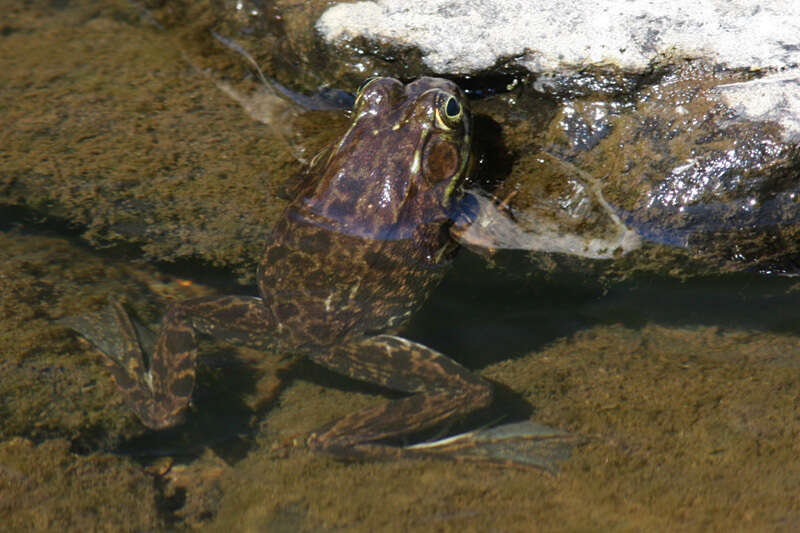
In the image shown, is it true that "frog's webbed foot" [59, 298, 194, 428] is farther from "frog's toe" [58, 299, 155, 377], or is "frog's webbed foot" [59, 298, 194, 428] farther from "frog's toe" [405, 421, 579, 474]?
"frog's toe" [405, 421, 579, 474]

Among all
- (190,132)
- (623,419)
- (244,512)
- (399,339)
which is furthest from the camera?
(190,132)

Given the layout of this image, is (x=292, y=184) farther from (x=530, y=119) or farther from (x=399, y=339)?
(x=530, y=119)

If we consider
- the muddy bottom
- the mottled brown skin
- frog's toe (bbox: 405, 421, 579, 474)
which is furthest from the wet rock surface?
frog's toe (bbox: 405, 421, 579, 474)

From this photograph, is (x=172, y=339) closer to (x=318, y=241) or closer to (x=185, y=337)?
(x=185, y=337)

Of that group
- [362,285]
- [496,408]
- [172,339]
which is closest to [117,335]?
[172,339]

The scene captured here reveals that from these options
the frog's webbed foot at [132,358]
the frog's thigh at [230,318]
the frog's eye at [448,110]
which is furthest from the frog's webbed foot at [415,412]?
the frog's eye at [448,110]

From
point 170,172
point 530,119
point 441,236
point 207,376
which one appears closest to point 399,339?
point 441,236
